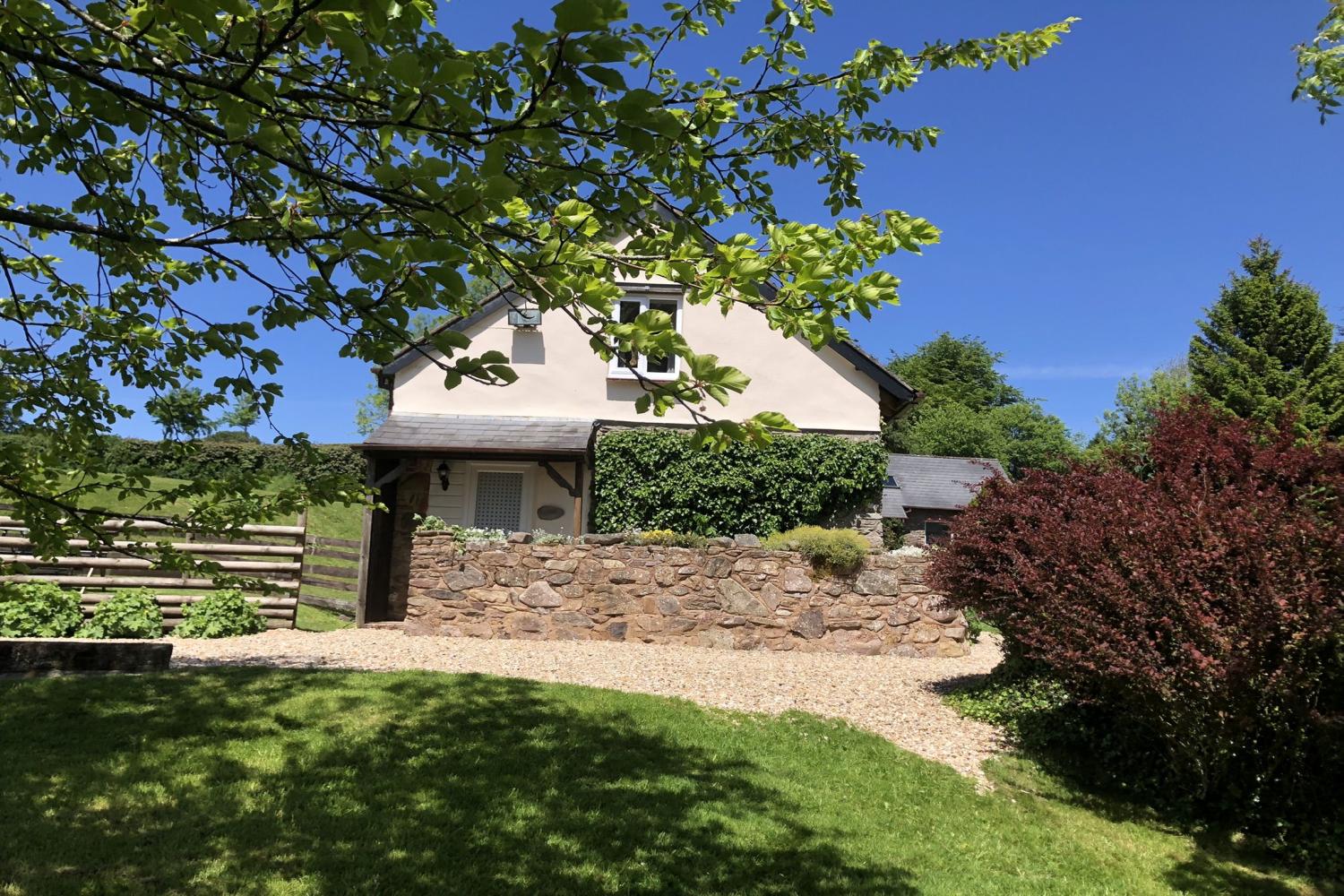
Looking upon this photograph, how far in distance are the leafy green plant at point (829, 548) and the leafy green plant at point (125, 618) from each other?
8.16 metres

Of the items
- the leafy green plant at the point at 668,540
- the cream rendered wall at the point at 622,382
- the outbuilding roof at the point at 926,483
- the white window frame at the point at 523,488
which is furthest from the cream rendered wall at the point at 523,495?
A: the outbuilding roof at the point at 926,483

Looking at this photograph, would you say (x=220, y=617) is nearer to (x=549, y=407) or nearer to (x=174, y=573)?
(x=174, y=573)

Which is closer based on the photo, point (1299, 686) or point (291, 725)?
point (1299, 686)

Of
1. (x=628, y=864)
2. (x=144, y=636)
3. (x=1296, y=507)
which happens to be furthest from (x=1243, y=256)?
(x=144, y=636)

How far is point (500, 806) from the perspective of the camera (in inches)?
183

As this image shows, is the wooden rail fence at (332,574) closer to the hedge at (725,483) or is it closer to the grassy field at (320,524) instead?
the grassy field at (320,524)

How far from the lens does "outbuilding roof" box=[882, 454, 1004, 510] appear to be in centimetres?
2862

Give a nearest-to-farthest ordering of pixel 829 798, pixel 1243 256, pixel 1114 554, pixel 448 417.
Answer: pixel 829 798
pixel 1114 554
pixel 448 417
pixel 1243 256

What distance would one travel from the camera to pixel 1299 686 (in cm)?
500

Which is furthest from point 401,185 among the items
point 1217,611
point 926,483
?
point 926,483

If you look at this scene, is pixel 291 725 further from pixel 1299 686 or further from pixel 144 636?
pixel 1299 686

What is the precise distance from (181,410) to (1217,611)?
→ 6419mm

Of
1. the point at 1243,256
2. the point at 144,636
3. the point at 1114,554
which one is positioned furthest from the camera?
the point at 1243,256

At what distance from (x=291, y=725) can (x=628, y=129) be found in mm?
5733
